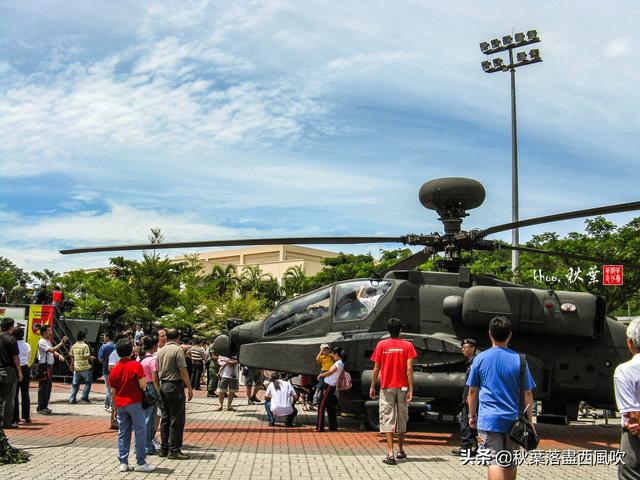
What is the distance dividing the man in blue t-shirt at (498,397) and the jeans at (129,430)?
12.5 feet

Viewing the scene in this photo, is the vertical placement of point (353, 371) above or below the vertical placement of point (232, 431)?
above

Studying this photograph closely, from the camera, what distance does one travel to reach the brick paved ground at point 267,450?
728cm

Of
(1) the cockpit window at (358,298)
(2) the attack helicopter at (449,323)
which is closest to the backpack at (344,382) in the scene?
(2) the attack helicopter at (449,323)

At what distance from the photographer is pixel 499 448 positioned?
5141 mm

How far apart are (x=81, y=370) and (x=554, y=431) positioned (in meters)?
9.31

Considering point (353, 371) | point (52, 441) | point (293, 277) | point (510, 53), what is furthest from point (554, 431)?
point (293, 277)

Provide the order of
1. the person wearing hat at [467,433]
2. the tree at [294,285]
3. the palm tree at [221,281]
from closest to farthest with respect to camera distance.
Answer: the person wearing hat at [467,433] → the palm tree at [221,281] → the tree at [294,285]

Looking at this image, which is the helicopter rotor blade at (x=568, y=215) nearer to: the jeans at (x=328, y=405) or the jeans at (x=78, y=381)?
the jeans at (x=328, y=405)

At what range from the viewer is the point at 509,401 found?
5227 millimetres

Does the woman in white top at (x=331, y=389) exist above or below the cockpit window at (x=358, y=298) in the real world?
below

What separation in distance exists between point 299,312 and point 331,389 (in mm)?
1673

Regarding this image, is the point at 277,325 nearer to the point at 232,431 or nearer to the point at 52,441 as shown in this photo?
the point at 232,431

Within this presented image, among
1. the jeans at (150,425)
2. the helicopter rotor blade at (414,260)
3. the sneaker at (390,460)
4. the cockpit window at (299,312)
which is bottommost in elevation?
the sneaker at (390,460)

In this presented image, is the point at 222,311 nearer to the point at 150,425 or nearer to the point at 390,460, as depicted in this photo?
the point at 150,425
